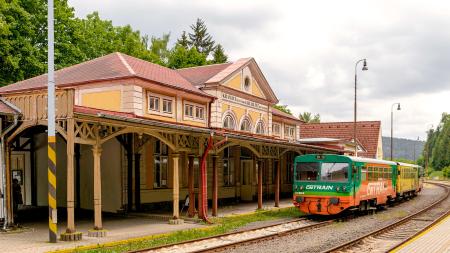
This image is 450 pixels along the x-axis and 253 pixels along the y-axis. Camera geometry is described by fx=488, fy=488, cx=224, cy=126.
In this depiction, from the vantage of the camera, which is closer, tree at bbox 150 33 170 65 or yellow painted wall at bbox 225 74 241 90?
yellow painted wall at bbox 225 74 241 90

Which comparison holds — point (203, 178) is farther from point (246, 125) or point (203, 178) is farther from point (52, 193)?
point (246, 125)

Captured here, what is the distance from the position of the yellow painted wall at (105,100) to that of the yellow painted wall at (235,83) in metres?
7.41

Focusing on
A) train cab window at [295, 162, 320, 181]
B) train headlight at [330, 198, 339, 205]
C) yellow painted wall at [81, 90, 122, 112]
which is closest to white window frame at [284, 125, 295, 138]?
train cab window at [295, 162, 320, 181]

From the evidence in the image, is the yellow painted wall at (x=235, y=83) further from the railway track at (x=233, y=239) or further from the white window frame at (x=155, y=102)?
the railway track at (x=233, y=239)

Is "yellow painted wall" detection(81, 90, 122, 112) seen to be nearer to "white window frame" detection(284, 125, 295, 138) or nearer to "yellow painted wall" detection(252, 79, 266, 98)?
"yellow painted wall" detection(252, 79, 266, 98)

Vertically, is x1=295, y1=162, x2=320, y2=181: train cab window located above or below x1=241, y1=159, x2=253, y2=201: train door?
above

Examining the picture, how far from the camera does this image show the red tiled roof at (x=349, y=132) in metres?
53.6

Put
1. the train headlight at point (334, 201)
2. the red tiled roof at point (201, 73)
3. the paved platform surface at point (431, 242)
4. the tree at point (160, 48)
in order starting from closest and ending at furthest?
the paved platform surface at point (431, 242)
the train headlight at point (334, 201)
the red tiled roof at point (201, 73)
the tree at point (160, 48)

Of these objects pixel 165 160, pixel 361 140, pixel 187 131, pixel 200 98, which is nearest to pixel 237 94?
pixel 200 98

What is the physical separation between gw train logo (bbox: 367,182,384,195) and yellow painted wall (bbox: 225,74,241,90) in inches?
382

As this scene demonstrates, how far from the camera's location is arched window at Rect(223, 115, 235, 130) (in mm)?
27230

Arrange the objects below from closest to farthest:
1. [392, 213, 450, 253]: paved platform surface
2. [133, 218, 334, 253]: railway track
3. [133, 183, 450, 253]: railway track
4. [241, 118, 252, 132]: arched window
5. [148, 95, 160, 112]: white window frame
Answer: [392, 213, 450, 253]: paved platform surface
[133, 218, 334, 253]: railway track
[133, 183, 450, 253]: railway track
[148, 95, 160, 112]: white window frame
[241, 118, 252, 132]: arched window

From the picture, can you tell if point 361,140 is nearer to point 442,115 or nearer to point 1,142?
point 1,142

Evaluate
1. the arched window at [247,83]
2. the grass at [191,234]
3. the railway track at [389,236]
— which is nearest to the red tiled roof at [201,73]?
the arched window at [247,83]
